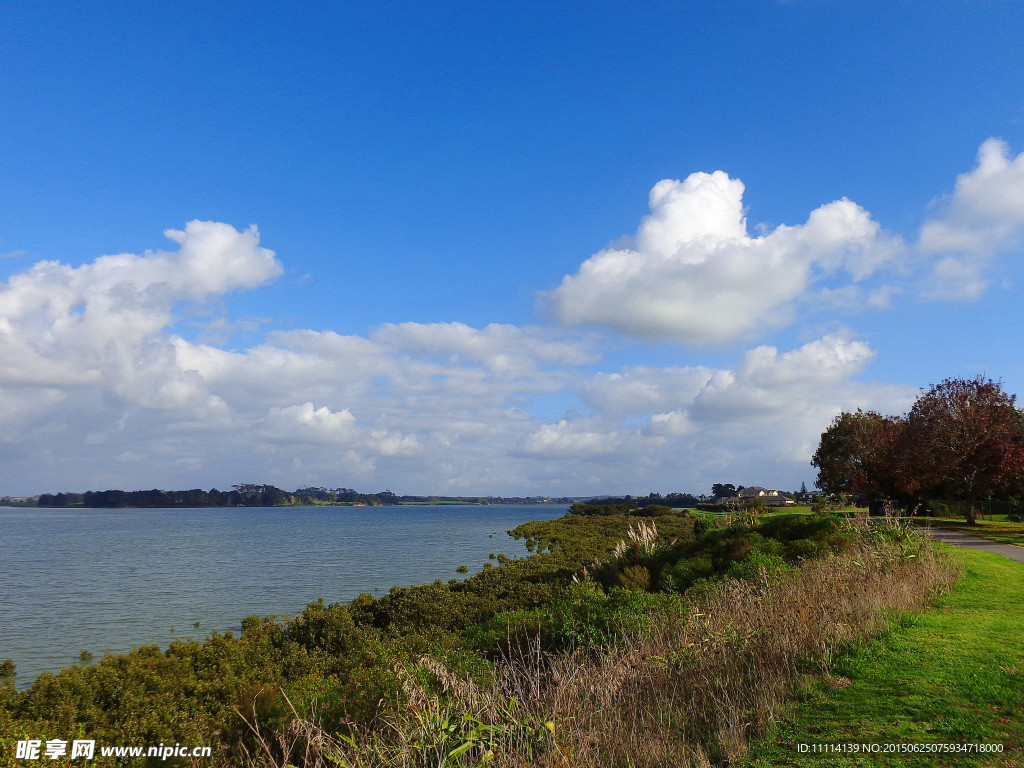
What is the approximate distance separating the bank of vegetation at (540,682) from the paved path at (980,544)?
873 cm

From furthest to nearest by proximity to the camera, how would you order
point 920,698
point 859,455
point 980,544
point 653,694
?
point 859,455
point 980,544
point 653,694
point 920,698

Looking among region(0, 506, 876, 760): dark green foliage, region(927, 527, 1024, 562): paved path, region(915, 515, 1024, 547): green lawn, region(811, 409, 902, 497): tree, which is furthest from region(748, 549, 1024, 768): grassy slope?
region(811, 409, 902, 497): tree

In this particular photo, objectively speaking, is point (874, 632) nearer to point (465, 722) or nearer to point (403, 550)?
point (465, 722)

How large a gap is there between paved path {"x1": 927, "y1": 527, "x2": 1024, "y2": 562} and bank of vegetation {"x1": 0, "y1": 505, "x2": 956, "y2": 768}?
28.7 feet

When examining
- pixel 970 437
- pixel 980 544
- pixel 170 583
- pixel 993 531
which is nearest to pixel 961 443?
pixel 970 437

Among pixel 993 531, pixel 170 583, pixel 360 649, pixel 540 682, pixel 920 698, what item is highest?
pixel 920 698

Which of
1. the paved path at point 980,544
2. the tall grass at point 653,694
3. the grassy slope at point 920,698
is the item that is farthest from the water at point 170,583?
the paved path at point 980,544

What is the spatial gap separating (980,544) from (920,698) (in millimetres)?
23685

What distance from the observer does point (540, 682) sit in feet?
24.9

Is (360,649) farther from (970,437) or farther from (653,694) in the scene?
(970,437)

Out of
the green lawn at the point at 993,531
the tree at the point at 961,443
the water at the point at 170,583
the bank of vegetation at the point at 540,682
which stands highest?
the tree at the point at 961,443

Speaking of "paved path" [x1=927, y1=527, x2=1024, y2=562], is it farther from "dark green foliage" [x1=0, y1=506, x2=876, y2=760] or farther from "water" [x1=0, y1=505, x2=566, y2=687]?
"water" [x1=0, y1=505, x2=566, y2=687]

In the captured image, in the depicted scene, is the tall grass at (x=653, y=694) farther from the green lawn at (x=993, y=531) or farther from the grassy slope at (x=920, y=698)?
the green lawn at (x=993, y=531)

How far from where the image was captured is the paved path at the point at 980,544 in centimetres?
2047
